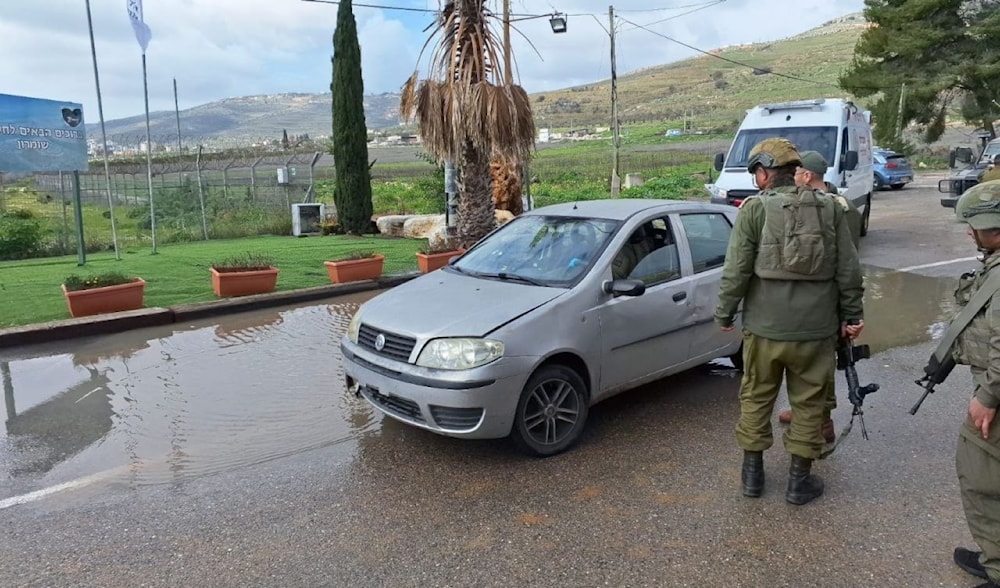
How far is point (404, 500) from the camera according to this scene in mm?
3871

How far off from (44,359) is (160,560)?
4.69m

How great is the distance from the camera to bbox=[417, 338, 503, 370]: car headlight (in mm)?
4086

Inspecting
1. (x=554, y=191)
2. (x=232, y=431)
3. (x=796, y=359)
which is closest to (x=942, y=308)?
(x=796, y=359)

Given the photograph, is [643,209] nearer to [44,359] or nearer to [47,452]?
Result: [47,452]

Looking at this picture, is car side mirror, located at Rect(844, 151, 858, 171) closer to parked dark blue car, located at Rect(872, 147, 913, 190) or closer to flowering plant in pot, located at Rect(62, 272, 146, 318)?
flowering plant in pot, located at Rect(62, 272, 146, 318)

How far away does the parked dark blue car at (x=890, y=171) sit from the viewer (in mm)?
25109

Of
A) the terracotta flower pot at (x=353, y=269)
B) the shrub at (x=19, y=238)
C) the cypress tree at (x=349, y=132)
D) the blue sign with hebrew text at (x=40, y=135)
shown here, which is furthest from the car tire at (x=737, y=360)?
the shrub at (x=19, y=238)

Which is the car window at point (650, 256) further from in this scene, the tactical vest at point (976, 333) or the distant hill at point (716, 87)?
the distant hill at point (716, 87)

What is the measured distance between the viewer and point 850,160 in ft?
38.7

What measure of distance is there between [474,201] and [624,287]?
7.96 meters

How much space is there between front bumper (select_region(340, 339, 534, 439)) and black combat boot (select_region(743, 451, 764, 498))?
4.33ft

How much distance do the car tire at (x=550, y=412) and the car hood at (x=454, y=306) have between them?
0.44 metres

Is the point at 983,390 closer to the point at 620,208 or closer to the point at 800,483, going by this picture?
the point at 800,483

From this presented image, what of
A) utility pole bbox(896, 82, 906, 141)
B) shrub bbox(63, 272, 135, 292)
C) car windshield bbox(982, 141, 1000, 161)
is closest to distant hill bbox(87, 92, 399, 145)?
utility pole bbox(896, 82, 906, 141)
